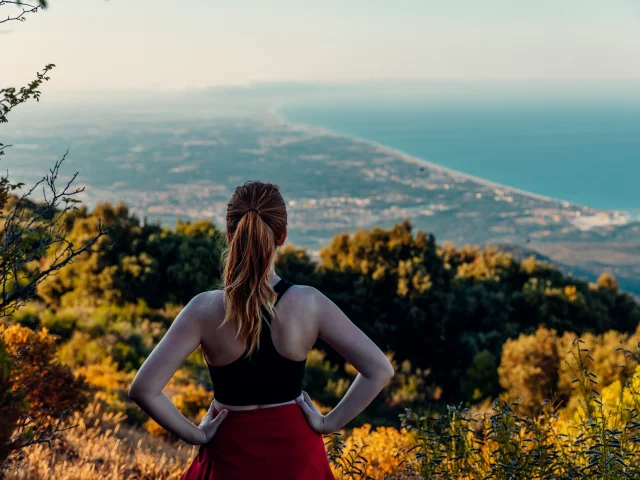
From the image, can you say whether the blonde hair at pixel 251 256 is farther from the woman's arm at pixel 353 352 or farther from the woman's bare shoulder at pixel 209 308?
the woman's arm at pixel 353 352

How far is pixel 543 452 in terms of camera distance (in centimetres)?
300

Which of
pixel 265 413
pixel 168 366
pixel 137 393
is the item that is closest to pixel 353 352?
pixel 265 413

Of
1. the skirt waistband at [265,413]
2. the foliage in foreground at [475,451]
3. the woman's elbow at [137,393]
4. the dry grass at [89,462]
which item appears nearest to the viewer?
the woman's elbow at [137,393]

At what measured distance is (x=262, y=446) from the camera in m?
2.12

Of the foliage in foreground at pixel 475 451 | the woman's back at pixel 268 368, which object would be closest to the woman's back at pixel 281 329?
the woman's back at pixel 268 368

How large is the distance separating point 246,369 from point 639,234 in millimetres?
92317

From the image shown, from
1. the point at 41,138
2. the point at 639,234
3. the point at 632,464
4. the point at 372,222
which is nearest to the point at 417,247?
the point at 632,464

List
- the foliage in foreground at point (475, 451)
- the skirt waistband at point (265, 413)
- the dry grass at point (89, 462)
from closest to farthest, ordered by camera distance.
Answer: the skirt waistband at point (265, 413) → the foliage in foreground at point (475, 451) → the dry grass at point (89, 462)

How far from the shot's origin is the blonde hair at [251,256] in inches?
78.6

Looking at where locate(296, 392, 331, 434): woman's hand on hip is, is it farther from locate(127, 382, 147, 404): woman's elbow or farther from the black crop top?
locate(127, 382, 147, 404): woman's elbow

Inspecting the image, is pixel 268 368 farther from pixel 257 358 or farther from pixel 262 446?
pixel 262 446

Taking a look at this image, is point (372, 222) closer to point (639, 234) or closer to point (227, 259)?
point (639, 234)

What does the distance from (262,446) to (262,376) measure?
0.83 feet

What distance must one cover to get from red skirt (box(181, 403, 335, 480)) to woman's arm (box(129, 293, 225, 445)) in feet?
0.51
